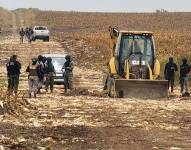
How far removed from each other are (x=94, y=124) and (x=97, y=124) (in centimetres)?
7

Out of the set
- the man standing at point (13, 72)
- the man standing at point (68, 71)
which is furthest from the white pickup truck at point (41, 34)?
the man standing at point (13, 72)

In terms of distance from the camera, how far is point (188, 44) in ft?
180

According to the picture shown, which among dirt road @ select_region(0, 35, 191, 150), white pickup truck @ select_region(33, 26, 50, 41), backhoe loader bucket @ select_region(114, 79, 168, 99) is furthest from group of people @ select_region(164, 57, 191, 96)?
white pickup truck @ select_region(33, 26, 50, 41)

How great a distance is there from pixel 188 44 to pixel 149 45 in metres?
30.5

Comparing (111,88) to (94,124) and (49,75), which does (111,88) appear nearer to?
(49,75)

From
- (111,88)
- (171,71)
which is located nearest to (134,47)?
(111,88)

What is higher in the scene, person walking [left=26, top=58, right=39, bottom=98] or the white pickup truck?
the white pickup truck

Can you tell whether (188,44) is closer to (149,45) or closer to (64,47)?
(64,47)

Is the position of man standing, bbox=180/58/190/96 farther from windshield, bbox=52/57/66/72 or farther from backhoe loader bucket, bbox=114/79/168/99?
windshield, bbox=52/57/66/72

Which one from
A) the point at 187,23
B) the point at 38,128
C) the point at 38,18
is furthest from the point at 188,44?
the point at 38,18

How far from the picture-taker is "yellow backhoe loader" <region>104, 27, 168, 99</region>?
2345cm

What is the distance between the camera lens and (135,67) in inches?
962

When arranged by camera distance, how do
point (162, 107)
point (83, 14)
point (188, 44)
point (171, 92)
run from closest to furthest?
point (162, 107)
point (171, 92)
point (188, 44)
point (83, 14)

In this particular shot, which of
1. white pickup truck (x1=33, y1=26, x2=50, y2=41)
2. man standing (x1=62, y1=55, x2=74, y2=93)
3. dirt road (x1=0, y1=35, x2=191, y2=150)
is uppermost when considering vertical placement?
white pickup truck (x1=33, y1=26, x2=50, y2=41)
